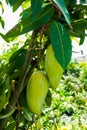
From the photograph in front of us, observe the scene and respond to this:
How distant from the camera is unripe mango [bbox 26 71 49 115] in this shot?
32.8 inches

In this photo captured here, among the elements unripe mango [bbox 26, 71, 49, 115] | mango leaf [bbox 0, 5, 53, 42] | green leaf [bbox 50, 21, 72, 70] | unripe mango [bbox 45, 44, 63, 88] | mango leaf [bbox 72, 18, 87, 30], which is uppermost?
mango leaf [bbox 0, 5, 53, 42]

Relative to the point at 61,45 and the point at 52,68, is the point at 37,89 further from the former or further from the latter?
the point at 61,45

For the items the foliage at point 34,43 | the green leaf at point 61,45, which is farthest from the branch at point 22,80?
the green leaf at point 61,45

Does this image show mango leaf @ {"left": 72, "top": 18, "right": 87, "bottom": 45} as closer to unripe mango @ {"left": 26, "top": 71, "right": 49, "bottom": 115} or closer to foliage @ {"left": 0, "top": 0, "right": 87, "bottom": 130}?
foliage @ {"left": 0, "top": 0, "right": 87, "bottom": 130}

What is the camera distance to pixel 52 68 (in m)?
0.80

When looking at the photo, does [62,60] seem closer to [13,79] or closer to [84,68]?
[13,79]

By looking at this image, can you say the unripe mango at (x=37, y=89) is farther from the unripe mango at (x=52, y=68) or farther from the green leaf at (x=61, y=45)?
the green leaf at (x=61, y=45)

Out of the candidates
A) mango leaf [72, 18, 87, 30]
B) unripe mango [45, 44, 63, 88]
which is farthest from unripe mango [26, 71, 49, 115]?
mango leaf [72, 18, 87, 30]

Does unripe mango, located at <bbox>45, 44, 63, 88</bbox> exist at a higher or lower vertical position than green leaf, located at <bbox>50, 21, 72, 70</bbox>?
lower

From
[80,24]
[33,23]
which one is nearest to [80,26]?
[80,24]

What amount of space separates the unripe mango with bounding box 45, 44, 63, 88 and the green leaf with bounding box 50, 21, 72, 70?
0.07 m

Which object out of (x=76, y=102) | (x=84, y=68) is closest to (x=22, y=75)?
(x=76, y=102)

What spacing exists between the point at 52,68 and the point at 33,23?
0.10 m

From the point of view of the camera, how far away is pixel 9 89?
2.92 ft
